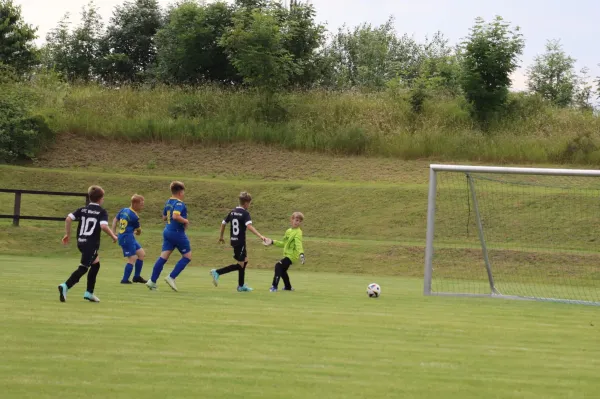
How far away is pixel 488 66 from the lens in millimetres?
43312

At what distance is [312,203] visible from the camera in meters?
34.3

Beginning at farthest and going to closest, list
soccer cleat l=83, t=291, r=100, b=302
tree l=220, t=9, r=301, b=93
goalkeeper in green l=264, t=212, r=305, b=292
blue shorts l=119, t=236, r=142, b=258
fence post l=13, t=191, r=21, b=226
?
tree l=220, t=9, r=301, b=93
fence post l=13, t=191, r=21, b=226
blue shorts l=119, t=236, r=142, b=258
goalkeeper in green l=264, t=212, r=305, b=292
soccer cleat l=83, t=291, r=100, b=302

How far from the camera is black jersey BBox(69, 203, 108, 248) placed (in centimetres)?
1308

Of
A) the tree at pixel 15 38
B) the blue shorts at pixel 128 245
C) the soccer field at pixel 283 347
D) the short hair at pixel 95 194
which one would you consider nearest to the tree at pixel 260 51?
the tree at pixel 15 38

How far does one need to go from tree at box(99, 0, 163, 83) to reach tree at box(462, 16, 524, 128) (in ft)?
69.4

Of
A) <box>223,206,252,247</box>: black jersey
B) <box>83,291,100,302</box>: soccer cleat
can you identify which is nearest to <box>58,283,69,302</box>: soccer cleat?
<box>83,291,100,302</box>: soccer cleat

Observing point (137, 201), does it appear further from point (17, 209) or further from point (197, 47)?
A: point (197, 47)

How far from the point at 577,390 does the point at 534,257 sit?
61.1 feet

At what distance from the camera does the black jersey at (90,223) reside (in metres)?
13.1

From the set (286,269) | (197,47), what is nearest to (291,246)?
(286,269)

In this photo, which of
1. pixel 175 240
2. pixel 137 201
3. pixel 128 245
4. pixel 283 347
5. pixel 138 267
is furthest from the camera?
pixel 138 267

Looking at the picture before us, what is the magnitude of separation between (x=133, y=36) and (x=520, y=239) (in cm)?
3556

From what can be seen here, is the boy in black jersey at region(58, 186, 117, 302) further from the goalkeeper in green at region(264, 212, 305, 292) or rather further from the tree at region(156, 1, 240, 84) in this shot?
the tree at region(156, 1, 240, 84)

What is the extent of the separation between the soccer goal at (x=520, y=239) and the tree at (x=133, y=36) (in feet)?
89.7
